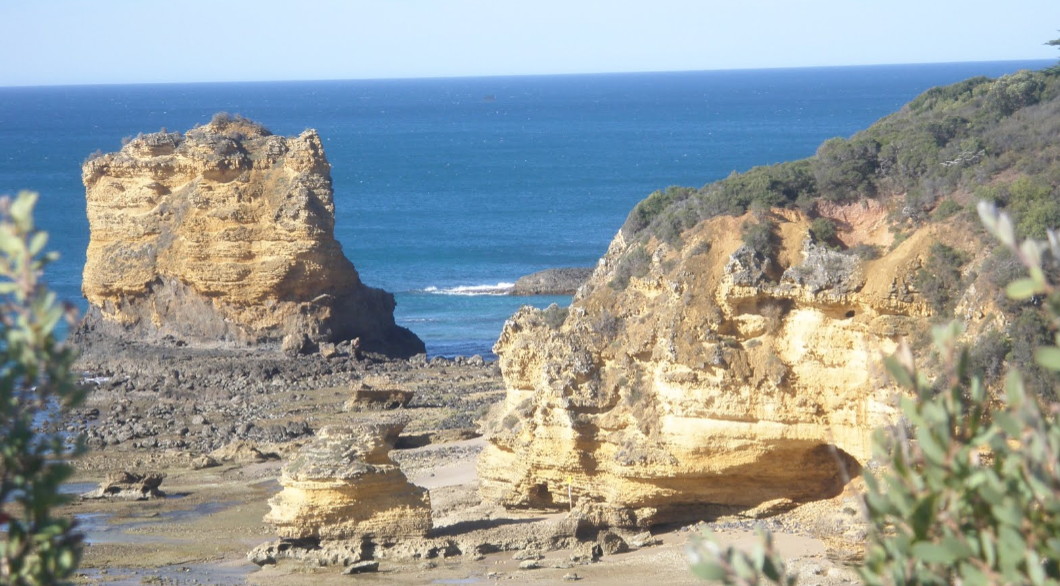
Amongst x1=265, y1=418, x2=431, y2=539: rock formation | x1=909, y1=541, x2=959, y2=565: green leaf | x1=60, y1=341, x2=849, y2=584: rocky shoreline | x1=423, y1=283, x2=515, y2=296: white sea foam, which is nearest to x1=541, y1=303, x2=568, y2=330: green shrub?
x1=60, y1=341, x2=849, y2=584: rocky shoreline

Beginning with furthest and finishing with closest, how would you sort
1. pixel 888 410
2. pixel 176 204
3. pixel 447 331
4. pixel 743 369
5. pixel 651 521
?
pixel 447 331
pixel 176 204
pixel 651 521
pixel 743 369
pixel 888 410

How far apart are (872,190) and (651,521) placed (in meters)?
7.22

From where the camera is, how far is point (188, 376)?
47.8 m

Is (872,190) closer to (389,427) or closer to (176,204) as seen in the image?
(389,427)

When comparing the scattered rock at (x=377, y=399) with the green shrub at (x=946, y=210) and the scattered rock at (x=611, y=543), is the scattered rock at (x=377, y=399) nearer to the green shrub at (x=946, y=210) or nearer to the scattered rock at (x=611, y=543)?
the scattered rock at (x=611, y=543)

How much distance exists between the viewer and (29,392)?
8.71 metres

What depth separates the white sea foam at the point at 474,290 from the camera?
70.4 meters

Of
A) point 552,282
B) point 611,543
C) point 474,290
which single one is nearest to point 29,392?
point 611,543

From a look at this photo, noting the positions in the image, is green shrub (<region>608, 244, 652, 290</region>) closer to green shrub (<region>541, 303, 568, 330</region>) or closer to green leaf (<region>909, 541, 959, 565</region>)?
green shrub (<region>541, 303, 568, 330</region>)

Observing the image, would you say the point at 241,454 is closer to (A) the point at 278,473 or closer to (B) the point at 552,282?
(A) the point at 278,473

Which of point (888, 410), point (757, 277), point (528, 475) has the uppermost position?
point (757, 277)

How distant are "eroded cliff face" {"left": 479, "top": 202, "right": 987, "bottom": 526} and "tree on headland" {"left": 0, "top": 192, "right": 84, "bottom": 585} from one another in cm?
1552

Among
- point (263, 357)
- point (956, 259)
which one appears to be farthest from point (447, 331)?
point (956, 259)

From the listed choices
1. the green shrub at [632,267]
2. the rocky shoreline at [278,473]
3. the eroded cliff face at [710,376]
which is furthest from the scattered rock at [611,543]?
the green shrub at [632,267]
